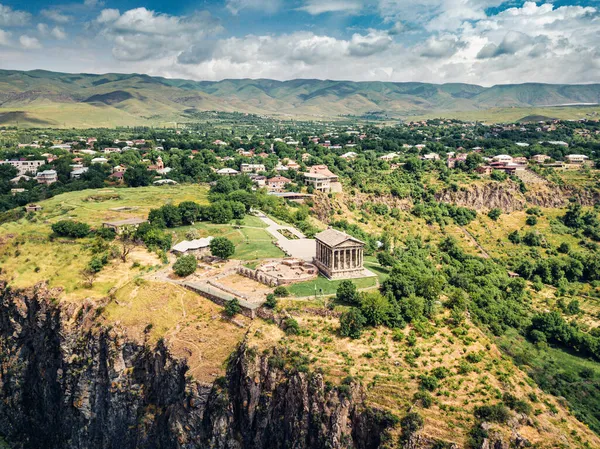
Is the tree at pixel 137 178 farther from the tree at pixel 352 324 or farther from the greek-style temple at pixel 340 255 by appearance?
the tree at pixel 352 324

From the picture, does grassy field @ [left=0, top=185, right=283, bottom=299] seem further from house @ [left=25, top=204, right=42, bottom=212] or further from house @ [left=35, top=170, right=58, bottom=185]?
house @ [left=35, top=170, right=58, bottom=185]

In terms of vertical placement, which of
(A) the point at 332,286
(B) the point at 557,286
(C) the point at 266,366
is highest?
(A) the point at 332,286

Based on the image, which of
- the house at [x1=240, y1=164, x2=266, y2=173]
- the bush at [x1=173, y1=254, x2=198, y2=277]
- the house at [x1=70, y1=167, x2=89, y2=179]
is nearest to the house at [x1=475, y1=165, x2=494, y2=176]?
the house at [x1=240, y1=164, x2=266, y2=173]

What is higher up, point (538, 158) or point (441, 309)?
point (538, 158)

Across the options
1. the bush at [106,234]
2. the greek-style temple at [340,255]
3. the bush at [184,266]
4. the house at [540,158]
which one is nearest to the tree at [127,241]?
the bush at [106,234]

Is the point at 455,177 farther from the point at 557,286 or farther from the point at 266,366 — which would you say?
the point at 266,366

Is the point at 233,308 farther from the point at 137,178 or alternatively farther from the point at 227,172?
the point at 227,172

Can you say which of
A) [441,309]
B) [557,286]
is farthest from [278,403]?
[557,286]
